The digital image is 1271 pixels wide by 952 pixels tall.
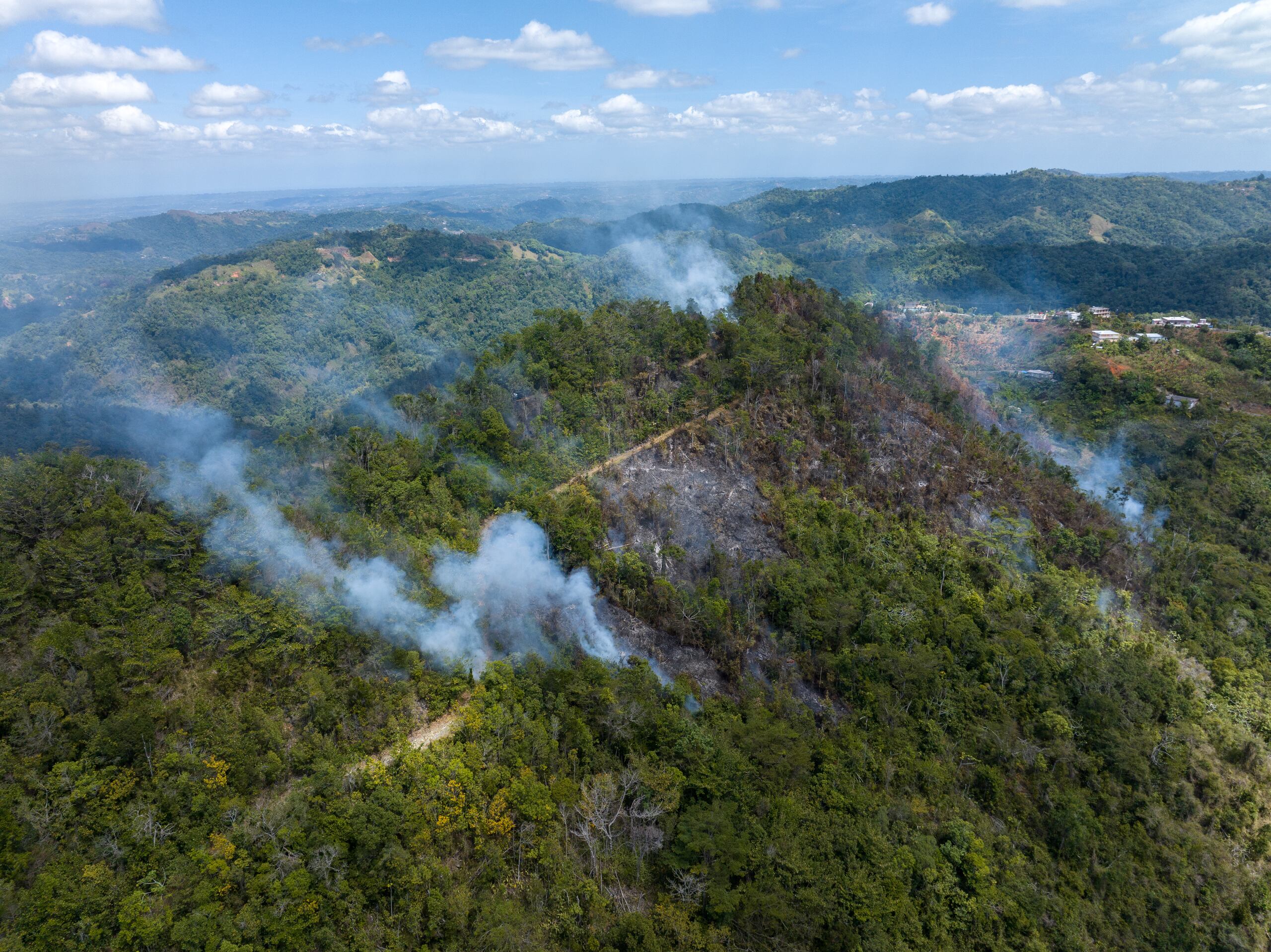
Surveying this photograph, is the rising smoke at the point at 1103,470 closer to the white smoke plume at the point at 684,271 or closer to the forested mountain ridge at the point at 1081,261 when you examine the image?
the white smoke plume at the point at 684,271

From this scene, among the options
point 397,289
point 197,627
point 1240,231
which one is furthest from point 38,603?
point 1240,231

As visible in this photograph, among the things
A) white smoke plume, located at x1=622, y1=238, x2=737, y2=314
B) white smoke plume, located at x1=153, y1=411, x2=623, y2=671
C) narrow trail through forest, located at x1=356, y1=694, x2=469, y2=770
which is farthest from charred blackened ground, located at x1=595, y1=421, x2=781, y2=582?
white smoke plume, located at x1=622, y1=238, x2=737, y2=314

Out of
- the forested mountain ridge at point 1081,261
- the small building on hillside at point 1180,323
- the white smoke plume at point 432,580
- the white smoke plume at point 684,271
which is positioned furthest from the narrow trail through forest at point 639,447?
the forested mountain ridge at point 1081,261

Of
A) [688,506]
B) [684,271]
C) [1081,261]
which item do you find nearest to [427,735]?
[688,506]

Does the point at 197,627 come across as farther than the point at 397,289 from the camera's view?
No

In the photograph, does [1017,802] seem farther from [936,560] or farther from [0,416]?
[0,416]

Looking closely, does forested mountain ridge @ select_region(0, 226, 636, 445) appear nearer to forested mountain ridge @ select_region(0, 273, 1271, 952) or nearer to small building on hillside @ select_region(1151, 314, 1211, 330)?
forested mountain ridge @ select_region(0, 273, 1271, 952)
